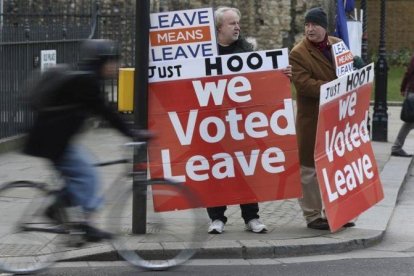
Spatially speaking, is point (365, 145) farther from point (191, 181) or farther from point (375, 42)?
point (375, 42)

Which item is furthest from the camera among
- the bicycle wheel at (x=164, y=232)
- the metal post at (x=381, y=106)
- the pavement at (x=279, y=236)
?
the metal post at (x=381, y=106)

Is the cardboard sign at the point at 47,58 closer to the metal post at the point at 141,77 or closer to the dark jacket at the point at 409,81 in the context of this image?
the dark jacket at the point at 409,81

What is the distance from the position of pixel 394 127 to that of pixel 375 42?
20.4 meters

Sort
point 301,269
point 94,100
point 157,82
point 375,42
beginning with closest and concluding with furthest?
1. point 94,100
2. point 301,269
3. point 157,82
4. point 375,42

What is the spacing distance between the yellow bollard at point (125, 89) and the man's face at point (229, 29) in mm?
1803

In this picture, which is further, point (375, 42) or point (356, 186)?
point (375, 42)

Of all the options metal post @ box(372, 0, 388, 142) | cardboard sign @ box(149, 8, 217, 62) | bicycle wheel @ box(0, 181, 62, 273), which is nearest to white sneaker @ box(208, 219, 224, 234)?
cardboard sign @ box(149, 8, 217, 62)

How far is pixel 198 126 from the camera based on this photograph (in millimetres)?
8453

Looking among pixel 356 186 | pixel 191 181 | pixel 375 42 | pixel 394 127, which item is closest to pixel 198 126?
pixel 191 181

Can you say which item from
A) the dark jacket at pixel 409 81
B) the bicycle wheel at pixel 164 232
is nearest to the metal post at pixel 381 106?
the dark jacket at pixel 409 81

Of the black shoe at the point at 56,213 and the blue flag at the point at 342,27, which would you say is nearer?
the black shoe at the point at 56,213

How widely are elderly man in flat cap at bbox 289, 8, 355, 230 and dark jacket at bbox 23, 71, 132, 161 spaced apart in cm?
229

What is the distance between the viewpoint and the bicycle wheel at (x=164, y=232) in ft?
23.9

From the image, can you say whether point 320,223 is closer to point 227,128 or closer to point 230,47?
point 227,128
